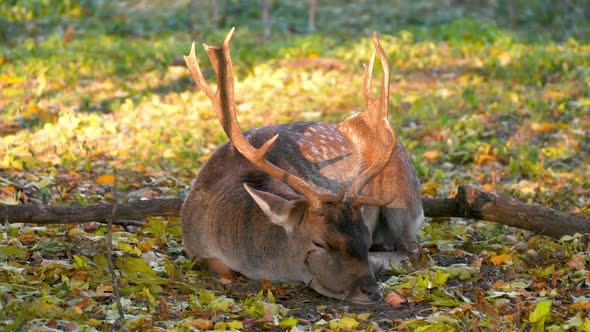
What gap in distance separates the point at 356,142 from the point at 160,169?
112 inches

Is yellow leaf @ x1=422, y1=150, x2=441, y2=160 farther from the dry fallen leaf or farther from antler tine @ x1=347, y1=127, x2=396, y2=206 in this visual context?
the dry fallen leaf

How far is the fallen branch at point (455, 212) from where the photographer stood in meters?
6.29

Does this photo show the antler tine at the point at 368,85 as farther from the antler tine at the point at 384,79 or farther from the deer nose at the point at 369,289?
the deer nose at the point at 369,289

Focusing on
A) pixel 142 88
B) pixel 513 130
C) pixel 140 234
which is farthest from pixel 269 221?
pixel 142 88

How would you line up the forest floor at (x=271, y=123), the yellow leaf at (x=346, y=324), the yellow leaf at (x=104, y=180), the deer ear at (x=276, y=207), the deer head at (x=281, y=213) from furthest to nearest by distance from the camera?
the yellow leaf at (x=104, y=180)
the deer ear at (x=276, y=207)
the deer head at (x=281, y=213)
the forest floor at (x=271, y=123)
the yellow leaf at (x=346, y=324)

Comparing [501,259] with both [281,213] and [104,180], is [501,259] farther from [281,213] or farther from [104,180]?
[104,180]

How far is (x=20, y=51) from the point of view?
13.7 m

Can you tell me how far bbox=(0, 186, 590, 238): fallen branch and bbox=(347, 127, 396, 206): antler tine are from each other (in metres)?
1.36

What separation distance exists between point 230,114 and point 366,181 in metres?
0.94

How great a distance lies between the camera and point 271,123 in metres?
11.1

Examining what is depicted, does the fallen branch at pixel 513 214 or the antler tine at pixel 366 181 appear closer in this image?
the antler tine at pixel 366 181

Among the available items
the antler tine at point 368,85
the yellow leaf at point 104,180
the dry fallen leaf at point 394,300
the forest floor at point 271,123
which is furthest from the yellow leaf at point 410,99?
the dry fallen leaf at point 394,300

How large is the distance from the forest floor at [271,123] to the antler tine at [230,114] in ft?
2.08

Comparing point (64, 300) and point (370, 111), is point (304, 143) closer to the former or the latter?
point (370, 111)
